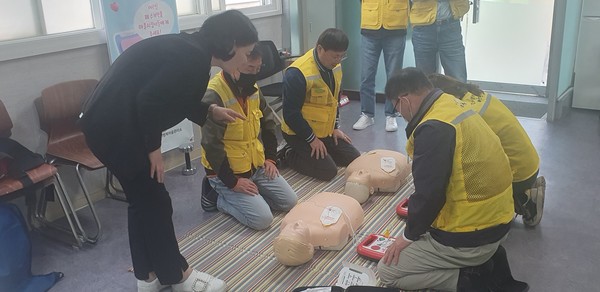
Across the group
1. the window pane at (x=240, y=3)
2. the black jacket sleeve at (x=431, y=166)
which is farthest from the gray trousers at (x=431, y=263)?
the window pane at (x=240, y=3)

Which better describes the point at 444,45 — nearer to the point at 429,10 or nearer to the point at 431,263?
the point at 429,10

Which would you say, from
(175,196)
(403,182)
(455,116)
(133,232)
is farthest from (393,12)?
(133,232)

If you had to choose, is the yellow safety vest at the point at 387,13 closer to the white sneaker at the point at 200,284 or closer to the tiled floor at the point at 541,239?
the tiled floor at the point at 541,239

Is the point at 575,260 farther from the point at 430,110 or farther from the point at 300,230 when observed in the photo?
the point at 300,230

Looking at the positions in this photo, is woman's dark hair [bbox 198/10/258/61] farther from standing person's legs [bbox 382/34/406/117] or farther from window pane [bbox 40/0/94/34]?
standing person's legs [bbox 382/34/406/117]

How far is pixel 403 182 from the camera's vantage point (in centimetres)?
321

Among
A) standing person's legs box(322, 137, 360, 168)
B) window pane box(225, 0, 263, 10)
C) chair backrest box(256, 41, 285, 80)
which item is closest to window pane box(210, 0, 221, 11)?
window pane box(225, 0, 263, 10)

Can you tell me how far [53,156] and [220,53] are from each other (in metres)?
1.35

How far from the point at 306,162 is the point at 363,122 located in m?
1.08

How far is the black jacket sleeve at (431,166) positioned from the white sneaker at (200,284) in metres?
0.83

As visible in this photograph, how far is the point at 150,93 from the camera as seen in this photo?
1.76m

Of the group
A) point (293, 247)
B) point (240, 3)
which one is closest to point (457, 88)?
point (293, 247)

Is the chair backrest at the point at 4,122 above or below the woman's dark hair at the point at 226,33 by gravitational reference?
below

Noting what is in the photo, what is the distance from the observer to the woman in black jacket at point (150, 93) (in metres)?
1.78
